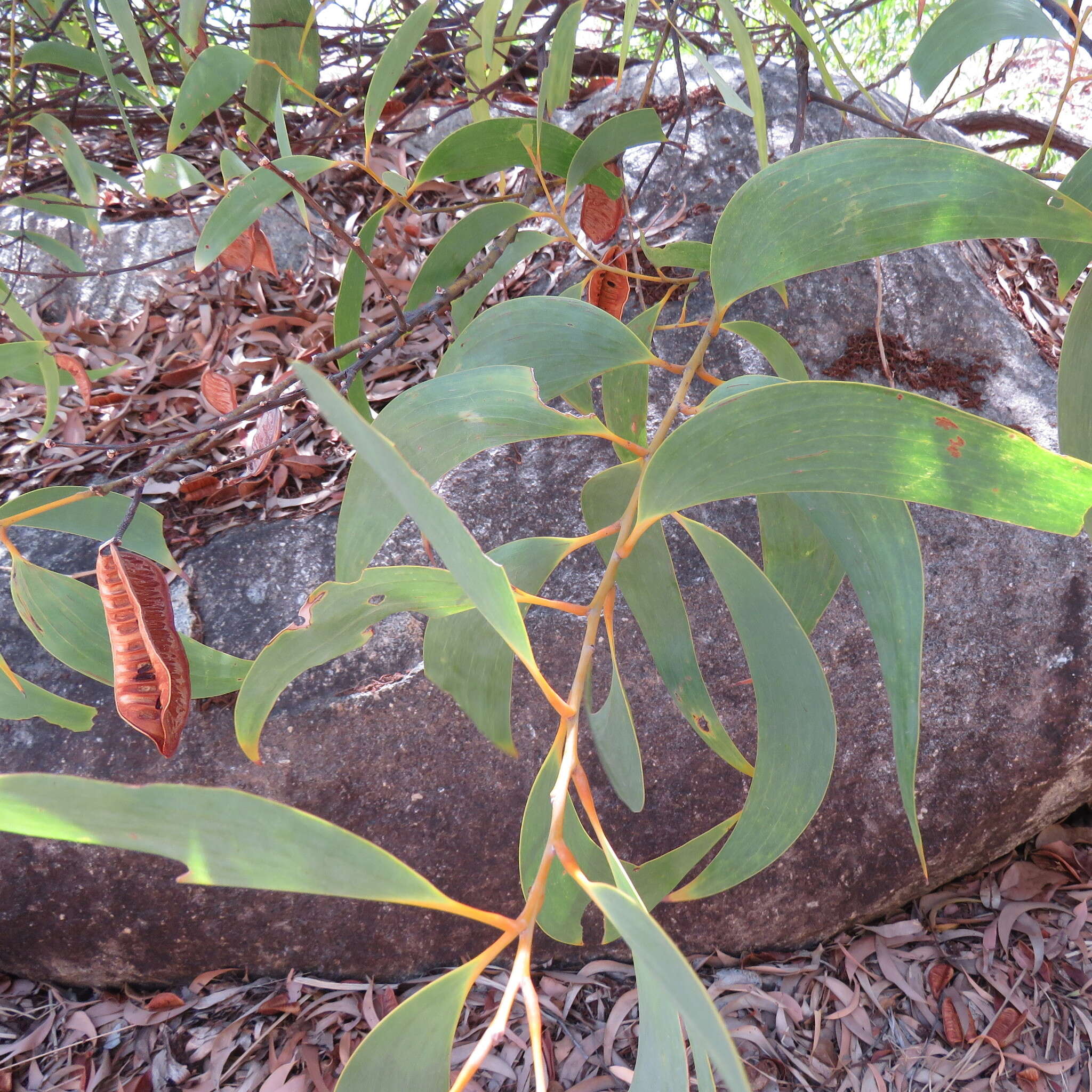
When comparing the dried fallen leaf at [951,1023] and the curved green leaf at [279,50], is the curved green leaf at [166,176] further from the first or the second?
the dried fallen leaf at [951,1023]

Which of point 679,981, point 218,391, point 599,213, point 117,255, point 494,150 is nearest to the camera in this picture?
point 679,981

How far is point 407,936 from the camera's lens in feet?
3.23

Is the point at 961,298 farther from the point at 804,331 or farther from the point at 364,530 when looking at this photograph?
the point at 364,530

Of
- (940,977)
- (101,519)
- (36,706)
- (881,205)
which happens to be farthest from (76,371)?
(940,977)

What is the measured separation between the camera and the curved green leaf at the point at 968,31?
0.50 metres

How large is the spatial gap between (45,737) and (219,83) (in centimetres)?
79

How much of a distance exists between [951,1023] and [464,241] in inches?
42.1

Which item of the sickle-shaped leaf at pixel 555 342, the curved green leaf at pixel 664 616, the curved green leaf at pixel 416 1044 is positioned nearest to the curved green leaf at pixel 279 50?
the sickle-shaped leaf at pixel 555 342

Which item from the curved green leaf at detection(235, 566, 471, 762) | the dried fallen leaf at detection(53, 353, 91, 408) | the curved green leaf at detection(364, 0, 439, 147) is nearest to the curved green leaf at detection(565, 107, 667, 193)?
the curved green leaf at detection(364, 0, 439, 147)

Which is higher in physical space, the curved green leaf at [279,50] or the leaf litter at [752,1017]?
the curved green leaf at [279,50]

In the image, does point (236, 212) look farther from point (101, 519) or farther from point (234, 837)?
point (234, 837)

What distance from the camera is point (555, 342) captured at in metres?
0.49

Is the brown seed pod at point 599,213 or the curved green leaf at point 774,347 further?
the brown seed pod at point 599,213

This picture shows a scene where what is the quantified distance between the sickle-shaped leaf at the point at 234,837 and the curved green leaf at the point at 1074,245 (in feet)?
1.47
